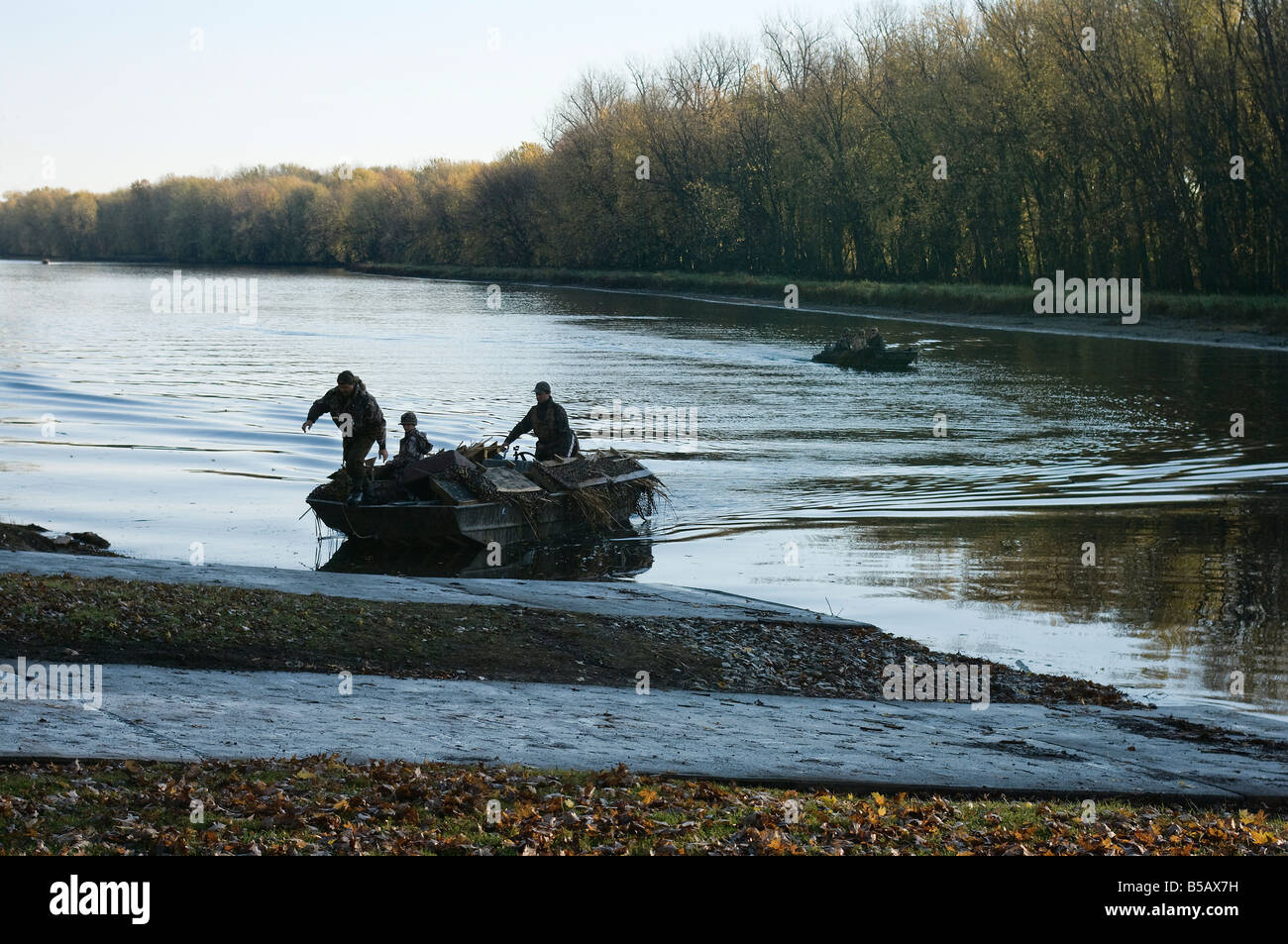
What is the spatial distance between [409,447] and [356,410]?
1.84m

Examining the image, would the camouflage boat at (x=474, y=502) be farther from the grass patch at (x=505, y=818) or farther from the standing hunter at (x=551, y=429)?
the grass patch at (x=505, y=818)

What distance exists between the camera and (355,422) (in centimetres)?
2033

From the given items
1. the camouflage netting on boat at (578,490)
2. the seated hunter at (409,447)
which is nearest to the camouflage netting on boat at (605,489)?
the camouflage netting on boat at (578,490)

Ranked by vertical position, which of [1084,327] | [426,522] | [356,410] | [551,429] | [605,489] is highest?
[1084,327]

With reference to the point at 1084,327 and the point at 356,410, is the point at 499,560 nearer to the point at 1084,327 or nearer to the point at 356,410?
the point at 356,410

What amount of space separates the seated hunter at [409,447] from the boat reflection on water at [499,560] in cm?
132

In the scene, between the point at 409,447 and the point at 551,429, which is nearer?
the point at 409,447

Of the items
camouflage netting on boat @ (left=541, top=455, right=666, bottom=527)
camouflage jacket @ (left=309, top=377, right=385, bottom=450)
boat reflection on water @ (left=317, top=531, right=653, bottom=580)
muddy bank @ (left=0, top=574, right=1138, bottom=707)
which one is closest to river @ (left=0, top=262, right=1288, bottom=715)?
boat reflection on water @ (left=317, top=531, right=653, bottom=580)

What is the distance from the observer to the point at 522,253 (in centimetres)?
15488

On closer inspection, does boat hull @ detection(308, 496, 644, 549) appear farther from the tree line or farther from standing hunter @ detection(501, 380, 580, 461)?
the tree line

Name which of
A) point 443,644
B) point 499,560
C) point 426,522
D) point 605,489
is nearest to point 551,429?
point 605,489

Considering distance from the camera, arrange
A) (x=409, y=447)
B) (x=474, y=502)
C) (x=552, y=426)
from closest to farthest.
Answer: (x=474, y=502), (x=409, y=447), (x=552, y=426)

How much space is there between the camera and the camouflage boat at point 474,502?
67.5ft
